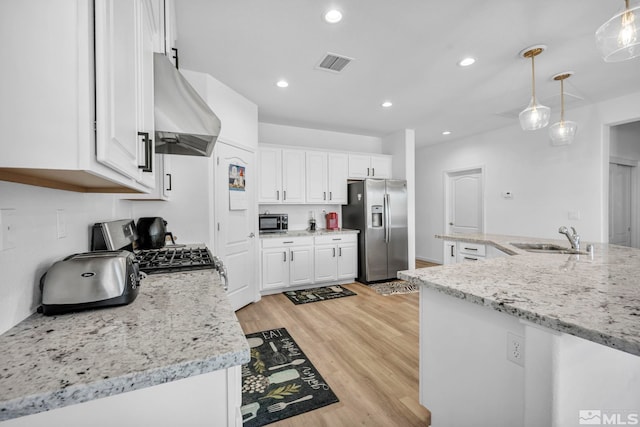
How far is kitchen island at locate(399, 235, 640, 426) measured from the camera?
34.4 inches

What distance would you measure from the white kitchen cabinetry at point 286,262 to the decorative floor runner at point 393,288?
3.41ft

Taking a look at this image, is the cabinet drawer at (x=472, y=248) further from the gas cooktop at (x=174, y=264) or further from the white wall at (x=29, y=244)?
the white wall at (x=29, y=244)

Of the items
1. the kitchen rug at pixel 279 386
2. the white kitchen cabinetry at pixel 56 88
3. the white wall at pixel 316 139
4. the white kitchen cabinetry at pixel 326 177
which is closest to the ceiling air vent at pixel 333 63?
the white kitchen cabinetry at pixel 326 177

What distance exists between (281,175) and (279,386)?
9.53 ft

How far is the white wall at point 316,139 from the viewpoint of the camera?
14.7 feet

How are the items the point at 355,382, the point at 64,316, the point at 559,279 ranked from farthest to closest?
the point at 355,382, the point at 559,279, the point at 64,316

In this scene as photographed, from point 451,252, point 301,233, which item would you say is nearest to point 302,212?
point 301,233

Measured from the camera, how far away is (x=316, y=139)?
15.9ft

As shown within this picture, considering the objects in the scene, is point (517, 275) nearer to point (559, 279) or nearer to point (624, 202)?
point (559, 279)

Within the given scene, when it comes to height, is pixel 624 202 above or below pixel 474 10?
below

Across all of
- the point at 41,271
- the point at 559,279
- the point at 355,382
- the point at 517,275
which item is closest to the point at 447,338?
the point at 517,275

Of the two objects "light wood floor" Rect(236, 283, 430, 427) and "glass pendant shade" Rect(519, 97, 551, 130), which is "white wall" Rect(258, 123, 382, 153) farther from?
"glass pendant shade" Rect(519, 97, 551, 130)

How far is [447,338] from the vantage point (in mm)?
1293

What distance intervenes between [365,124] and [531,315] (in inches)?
163
